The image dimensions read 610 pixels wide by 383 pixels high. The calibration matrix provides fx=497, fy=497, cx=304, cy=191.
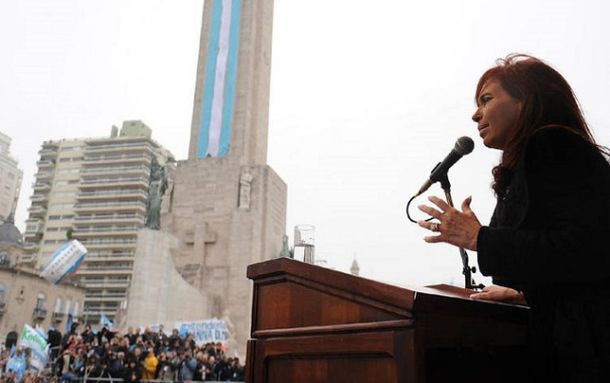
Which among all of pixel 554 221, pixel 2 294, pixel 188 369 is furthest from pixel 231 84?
pixel 554 221

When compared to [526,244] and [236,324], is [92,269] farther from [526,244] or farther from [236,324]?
[526,244]

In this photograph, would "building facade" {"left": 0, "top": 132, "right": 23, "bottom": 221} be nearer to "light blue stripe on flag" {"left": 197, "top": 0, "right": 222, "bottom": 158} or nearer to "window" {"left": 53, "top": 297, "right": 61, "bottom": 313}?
"window" {"left": 53, "top": 297, "right": 61, "bottom": 313}

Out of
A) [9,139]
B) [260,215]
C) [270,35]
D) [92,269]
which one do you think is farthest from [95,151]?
[260,215]

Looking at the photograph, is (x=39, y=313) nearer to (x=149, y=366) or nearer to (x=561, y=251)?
(x=149, y=366)

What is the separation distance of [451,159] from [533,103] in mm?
485

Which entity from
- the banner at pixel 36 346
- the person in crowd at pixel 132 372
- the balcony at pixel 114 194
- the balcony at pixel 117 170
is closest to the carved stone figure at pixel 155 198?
the banner at pixel 36 346

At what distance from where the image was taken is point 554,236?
1.05 metres

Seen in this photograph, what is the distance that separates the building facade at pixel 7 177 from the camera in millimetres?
49344

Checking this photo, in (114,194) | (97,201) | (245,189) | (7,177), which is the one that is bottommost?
(245,189)

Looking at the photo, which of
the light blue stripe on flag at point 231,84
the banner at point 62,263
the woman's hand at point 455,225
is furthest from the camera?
the light blue stripe on flag at point 231,84

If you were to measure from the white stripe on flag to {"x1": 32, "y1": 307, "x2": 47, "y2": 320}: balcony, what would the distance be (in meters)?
17.3

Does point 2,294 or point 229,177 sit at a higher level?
point 229,177

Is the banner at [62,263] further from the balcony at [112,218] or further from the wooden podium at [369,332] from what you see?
the balcony at [112,218]

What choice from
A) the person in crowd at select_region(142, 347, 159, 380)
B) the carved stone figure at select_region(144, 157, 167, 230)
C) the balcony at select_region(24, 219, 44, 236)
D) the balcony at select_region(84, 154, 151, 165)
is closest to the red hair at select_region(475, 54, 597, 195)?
the person in crowd at select_region(142, 347, 159, 380)
